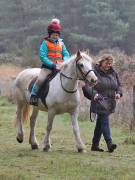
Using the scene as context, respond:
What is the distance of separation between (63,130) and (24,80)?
127 inches

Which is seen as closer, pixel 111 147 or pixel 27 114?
pixel 111 147

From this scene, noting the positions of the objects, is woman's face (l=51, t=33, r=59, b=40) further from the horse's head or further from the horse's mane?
the horse's head

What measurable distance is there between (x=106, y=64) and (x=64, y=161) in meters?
2.12

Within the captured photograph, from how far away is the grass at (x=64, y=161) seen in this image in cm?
723

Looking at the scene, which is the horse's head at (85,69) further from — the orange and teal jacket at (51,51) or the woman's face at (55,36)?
the woman's face at (55,36)

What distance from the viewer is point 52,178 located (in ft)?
23.3

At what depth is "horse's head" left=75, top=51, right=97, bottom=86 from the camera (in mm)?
8953

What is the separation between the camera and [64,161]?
8.38 meters

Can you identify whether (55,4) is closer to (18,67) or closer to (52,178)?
(18,67)

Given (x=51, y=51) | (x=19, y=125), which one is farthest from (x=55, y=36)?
(x=19, y=125)

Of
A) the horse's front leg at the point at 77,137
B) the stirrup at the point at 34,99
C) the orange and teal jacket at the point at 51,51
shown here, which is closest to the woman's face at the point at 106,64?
the orange and teal jacket at the point at 51,51

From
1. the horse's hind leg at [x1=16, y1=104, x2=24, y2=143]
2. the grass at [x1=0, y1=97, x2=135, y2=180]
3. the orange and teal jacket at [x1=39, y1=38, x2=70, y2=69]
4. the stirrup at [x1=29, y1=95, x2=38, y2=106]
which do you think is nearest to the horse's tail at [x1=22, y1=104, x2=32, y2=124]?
the horse's hind leg at [x1=16, y1=104, x2=24, y2=143]

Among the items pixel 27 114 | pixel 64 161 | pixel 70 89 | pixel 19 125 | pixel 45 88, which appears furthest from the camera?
pixel 27 114

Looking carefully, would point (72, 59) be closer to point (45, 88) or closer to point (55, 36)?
point (55, 36)
